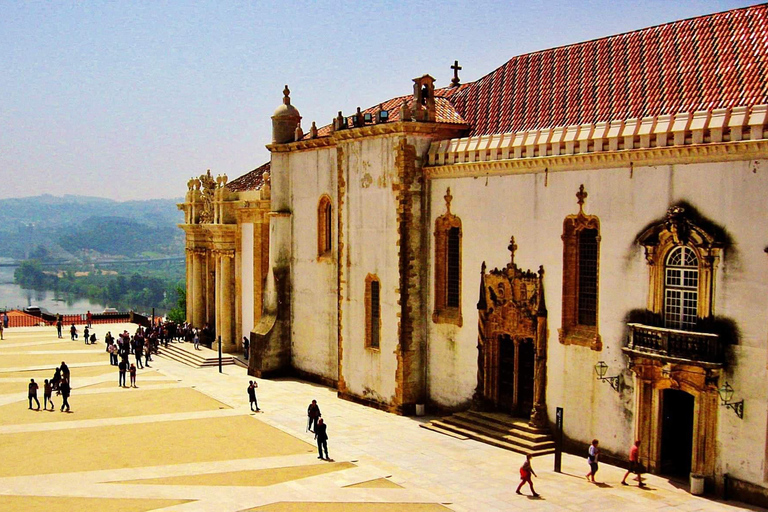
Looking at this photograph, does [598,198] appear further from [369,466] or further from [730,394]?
[369,466]

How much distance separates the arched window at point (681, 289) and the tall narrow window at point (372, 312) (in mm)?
13778

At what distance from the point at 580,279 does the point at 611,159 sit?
416 cm

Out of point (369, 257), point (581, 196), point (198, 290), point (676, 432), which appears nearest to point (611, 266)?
point (581, 196)

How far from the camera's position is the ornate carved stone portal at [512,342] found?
2792cm

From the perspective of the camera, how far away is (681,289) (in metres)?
23.5

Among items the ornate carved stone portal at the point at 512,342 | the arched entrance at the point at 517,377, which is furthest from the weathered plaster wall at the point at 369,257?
the arched entrance at the point at 517,377

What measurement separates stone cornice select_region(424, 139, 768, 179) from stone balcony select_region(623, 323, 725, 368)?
485cm

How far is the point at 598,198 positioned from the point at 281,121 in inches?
849

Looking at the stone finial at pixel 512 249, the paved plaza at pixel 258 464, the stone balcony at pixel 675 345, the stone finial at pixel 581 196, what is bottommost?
the paved plaza at pixel 258 464

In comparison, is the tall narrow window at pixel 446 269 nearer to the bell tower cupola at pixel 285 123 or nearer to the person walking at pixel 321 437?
the person walking at pixel 321 437

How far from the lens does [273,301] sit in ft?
139

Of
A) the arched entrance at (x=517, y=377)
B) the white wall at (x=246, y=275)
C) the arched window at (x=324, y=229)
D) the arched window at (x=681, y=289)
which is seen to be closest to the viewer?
the arched window at (x=681, y=289)

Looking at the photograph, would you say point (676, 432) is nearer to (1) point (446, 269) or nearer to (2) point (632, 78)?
(1) point (446, 269)

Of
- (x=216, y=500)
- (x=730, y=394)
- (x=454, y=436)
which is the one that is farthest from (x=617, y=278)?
(x=216, y=500)
